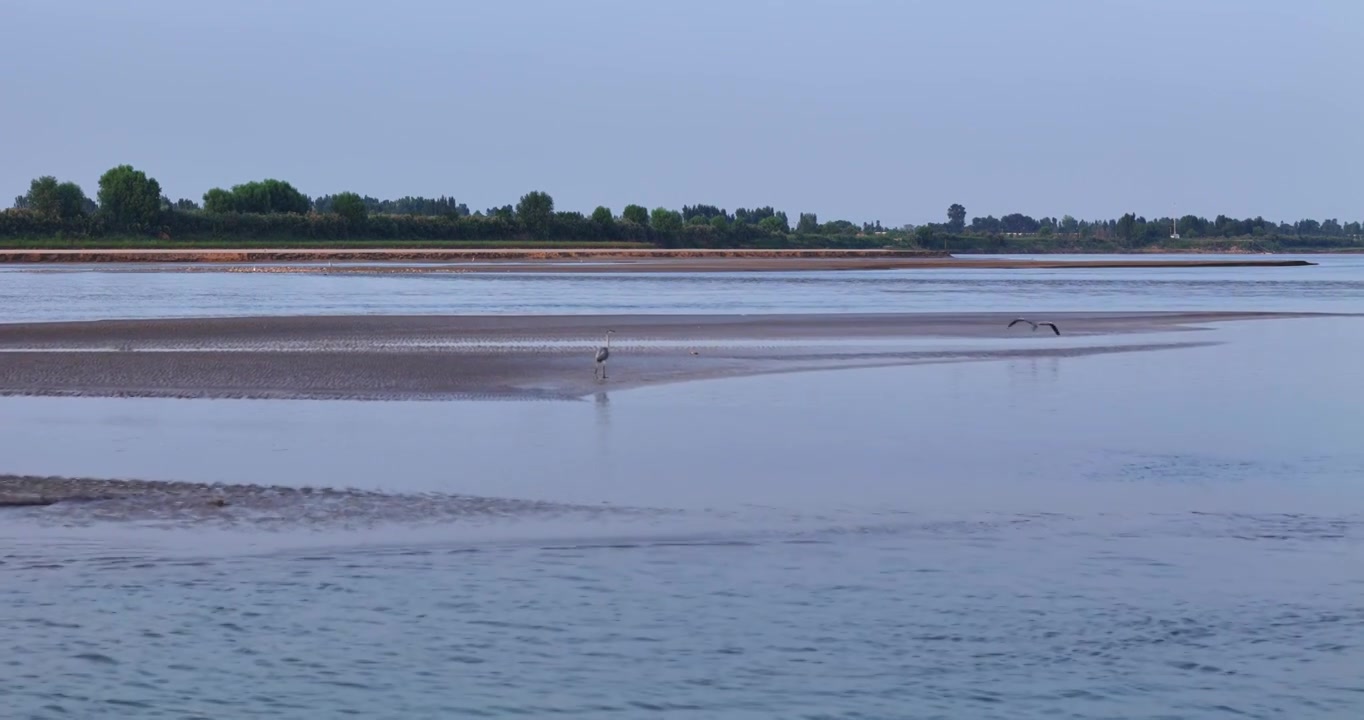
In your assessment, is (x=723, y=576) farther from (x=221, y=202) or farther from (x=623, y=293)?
(x=221, y=202)

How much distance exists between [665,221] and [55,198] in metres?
60.4

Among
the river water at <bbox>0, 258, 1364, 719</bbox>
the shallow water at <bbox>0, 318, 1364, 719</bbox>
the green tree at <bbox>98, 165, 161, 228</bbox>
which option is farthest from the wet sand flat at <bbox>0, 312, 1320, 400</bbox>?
the green tree at <bbox>98, 165, 161, 228</bbox>

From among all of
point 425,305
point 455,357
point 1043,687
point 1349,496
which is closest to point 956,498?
point 1349,496

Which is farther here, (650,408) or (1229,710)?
(650,408)

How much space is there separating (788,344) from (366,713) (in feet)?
69.3

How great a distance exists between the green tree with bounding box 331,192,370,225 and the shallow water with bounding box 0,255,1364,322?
177ft

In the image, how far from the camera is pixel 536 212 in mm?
143250

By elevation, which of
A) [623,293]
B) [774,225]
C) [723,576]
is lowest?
[723,576]

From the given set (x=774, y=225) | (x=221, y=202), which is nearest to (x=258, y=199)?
(x=221, y=202)

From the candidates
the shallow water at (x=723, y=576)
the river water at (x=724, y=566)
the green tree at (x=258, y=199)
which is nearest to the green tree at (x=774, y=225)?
the green tree at (x=258, y=199)

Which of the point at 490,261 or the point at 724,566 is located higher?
the point at 490,261

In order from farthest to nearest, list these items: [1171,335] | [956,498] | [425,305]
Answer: [425,305], [1171,335], [956,498]

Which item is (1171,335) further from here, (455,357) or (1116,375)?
(455,357)

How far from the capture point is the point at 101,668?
7.71 meters
